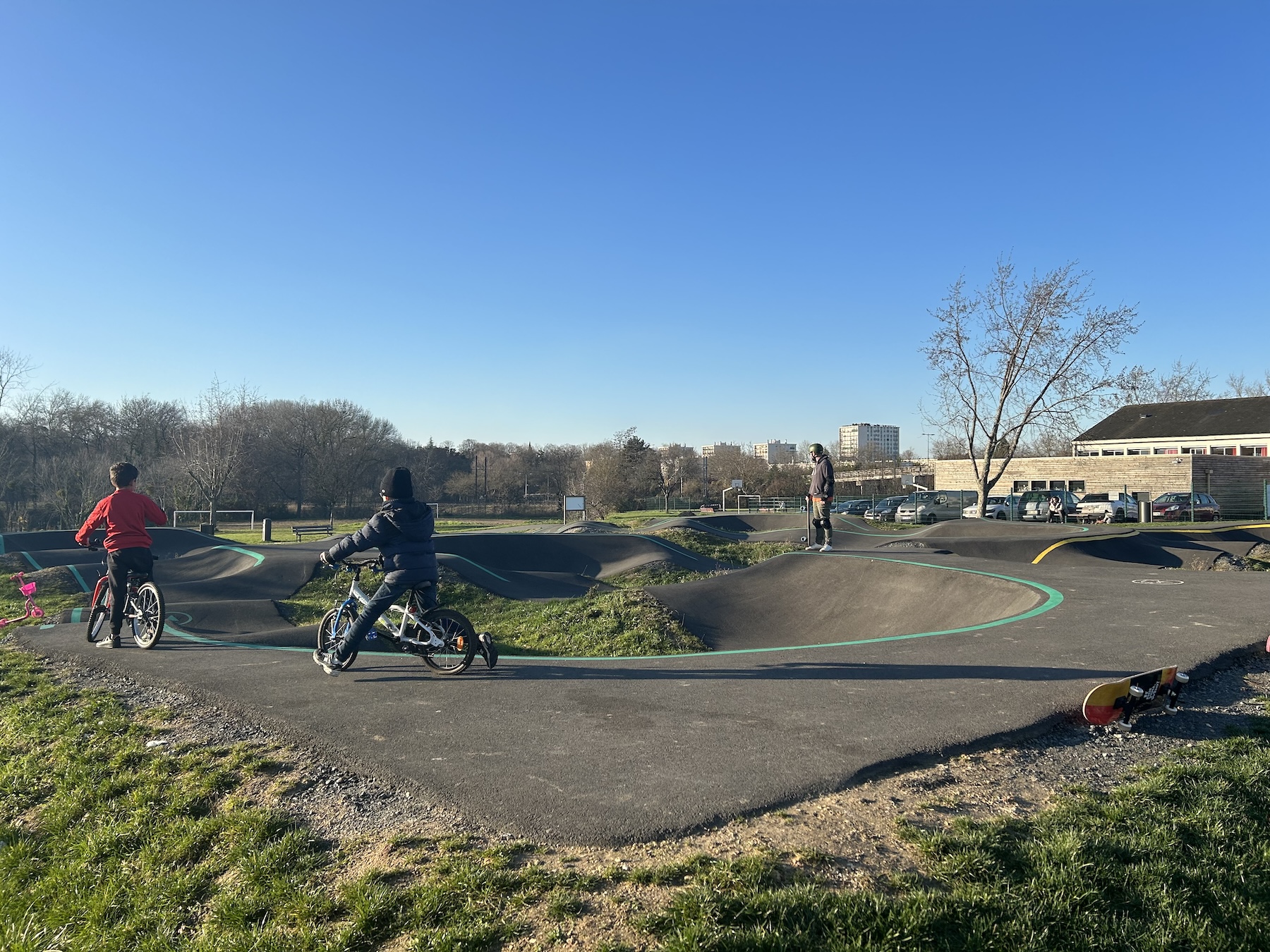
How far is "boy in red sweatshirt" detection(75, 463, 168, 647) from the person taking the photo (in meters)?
7.81

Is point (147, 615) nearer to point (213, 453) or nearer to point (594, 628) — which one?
point (594, 628)

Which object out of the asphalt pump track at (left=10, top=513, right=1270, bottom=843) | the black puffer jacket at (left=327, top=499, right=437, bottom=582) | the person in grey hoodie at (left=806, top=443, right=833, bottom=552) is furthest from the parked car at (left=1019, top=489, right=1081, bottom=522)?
the black puffer jacket at (left=327, top=499, right=437, bottom=582)

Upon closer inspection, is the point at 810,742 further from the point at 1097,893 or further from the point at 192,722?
the point at 192,722

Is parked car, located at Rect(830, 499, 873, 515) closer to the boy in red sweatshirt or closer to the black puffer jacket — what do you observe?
the boy in red sweatshirt

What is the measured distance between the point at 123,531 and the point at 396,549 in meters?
3.74

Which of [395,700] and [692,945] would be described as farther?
[395,700]

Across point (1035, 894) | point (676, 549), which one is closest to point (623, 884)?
point (1035, 894)

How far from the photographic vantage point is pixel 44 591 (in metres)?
15.0

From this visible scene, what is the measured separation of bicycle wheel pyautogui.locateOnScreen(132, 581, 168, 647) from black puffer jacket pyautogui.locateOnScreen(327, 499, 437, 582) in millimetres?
3104

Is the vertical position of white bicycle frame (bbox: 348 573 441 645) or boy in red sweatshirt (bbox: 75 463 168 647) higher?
boy in red sweatshirt (bbox: 75 463 168 647)

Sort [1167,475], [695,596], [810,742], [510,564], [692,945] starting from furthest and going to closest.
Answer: [1167,475] → [510,564] → [695,596] → [810,742] → [692,945]

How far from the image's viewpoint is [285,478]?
61.7 m

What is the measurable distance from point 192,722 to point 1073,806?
552cm

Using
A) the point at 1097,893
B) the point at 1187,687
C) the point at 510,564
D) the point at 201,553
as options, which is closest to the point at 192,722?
the point at 1097,893
